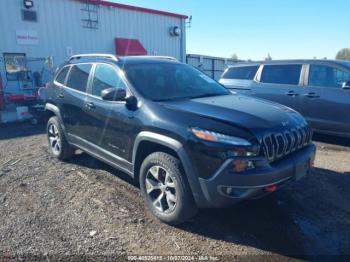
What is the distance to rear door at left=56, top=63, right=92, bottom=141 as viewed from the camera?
4539 mm

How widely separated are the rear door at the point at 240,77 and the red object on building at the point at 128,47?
8458 millimetres

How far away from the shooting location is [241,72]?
765cm

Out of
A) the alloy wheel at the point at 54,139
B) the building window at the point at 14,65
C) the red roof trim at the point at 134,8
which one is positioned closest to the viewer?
the alloy wheel at the point at 54,139

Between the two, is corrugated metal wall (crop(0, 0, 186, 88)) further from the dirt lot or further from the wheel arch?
the dirt lot

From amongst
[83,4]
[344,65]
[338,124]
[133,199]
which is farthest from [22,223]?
[83,4]

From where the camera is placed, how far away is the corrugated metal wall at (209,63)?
19.3m

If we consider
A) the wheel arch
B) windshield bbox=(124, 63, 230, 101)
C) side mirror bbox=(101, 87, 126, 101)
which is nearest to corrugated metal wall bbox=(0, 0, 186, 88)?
the wheel arch

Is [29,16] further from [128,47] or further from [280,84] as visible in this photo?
[280,84]

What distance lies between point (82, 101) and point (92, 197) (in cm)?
139

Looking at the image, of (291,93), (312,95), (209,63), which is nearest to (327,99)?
(312,95)

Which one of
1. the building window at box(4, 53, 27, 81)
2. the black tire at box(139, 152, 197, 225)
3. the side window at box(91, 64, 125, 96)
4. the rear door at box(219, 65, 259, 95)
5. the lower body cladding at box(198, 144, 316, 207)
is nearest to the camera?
the lower body cladding at box(198, 144, 316, 207)

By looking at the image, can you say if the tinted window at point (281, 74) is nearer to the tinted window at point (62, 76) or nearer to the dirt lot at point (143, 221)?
the dirt lot at point (143, 221)

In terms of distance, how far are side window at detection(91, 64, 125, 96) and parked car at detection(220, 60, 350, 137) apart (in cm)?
404

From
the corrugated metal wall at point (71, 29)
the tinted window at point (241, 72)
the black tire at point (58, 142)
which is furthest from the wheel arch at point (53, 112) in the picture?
the corrugated metal wall at point (71, 29)
